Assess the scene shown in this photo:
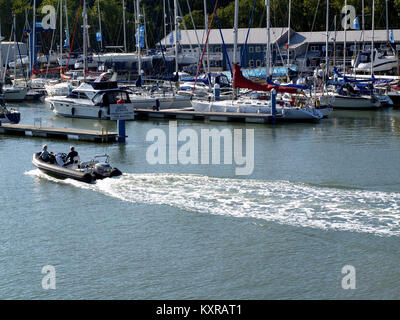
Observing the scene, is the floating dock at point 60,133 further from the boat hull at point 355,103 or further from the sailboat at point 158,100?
the boat hull at point 355,103

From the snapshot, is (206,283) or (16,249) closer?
(206,283)

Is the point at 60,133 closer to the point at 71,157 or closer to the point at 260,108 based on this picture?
the point at 71,157

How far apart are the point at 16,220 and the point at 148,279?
7.55 meters

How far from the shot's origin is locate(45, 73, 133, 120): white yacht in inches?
1972

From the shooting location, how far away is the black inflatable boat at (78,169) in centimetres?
2839

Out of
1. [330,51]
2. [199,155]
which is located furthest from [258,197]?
[330,51]

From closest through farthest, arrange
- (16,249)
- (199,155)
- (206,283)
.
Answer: (206,283), (16,249), (199,155)

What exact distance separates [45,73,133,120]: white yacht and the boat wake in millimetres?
21300

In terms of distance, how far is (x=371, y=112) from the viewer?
56125 mm

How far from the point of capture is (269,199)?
2514cm

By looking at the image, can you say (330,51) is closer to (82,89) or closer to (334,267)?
(82,89)

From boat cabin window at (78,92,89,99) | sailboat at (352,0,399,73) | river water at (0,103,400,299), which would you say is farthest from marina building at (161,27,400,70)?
river water at (0,103,400,299)
